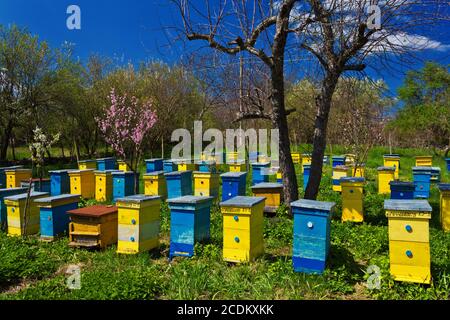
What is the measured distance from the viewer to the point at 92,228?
5777 mm

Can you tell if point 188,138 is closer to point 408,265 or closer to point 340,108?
point 340,108

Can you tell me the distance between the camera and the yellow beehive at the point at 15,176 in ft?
33.7

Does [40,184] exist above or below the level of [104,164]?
below

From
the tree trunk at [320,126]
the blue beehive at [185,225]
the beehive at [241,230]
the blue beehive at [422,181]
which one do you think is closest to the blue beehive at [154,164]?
the tree trunk at [320,126]

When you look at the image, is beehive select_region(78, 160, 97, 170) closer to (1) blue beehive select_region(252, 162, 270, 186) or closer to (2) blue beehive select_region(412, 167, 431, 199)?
(1) blue beehive select_region(252, 162, 270, 186)

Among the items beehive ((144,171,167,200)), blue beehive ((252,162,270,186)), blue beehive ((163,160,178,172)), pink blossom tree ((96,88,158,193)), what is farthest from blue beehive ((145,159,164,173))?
blue beehive ((252,162,270,186))

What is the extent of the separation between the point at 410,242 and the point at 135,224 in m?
3.43

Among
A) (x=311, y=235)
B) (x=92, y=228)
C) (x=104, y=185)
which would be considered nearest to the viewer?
(x=311, y=235)

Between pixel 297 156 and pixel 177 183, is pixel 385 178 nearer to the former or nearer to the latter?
pixel 177 183

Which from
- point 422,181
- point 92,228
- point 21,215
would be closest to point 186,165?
point 21,215

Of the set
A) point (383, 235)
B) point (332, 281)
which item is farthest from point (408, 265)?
point (383, 235)

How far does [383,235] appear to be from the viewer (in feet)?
19.2
